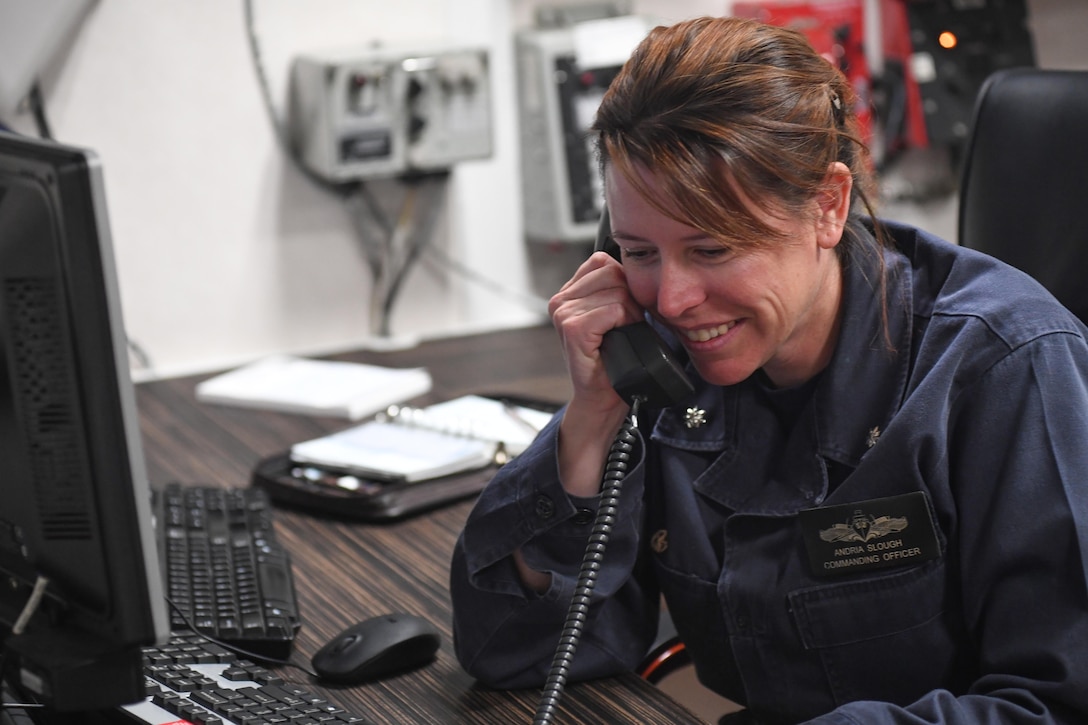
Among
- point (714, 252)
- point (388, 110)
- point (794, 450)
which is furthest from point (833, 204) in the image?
point (388, 110)

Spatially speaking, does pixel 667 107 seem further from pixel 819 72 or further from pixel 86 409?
pixel 86 409

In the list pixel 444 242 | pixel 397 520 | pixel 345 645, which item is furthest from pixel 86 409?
pixel 444 242

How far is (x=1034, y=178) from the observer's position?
1401 millimetres

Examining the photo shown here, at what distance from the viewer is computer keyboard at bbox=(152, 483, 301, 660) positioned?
4.14 feet

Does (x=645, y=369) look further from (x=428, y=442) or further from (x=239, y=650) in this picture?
(x=428, y=442)

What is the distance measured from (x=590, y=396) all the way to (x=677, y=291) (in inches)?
6.2

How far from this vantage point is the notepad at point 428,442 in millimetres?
1652

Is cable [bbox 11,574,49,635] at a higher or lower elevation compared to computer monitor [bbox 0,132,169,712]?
lower

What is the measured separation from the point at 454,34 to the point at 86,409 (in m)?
1.74

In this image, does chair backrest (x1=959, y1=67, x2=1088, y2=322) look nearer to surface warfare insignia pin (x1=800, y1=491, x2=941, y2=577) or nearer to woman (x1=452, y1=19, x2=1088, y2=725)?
woman (x1=452, y1=19, x2=1088, y2=725)

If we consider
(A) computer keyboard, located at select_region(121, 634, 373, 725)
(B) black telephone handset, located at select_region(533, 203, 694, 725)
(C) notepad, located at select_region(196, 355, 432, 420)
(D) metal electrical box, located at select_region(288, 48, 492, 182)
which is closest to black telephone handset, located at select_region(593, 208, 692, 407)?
(B) black telephone handset, located at select_region(533, 203, 694, 725)

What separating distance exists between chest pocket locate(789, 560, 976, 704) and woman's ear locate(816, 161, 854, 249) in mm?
297

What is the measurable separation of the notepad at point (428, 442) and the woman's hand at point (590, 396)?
0.43m

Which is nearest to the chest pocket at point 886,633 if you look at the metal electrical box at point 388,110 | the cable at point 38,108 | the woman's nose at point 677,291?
the woman's nose at point 677,291
